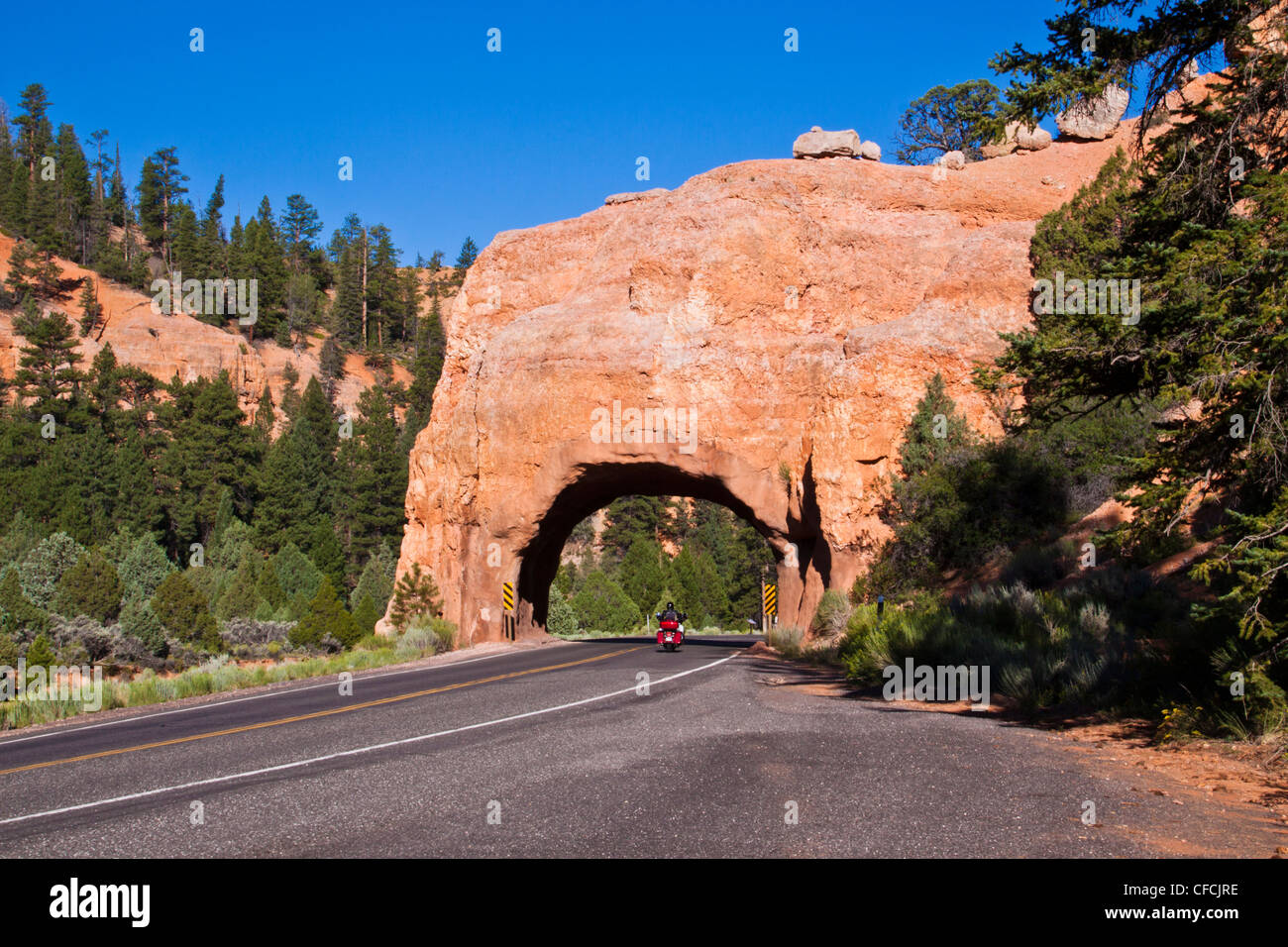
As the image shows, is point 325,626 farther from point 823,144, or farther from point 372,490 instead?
point 372,490

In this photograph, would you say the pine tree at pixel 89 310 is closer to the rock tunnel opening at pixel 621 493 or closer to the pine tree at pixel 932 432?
the rock tunnel opening at pixel 621 493

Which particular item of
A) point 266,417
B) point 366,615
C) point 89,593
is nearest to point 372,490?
point 266,417

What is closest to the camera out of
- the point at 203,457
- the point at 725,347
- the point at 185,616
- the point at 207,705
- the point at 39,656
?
the point at 207,705

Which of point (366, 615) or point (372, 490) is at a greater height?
point (372, 490)

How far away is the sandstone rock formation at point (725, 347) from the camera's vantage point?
90.6ft

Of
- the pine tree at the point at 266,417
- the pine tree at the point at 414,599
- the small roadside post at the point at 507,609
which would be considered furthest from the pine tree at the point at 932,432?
the pine tree at the point at 266,417

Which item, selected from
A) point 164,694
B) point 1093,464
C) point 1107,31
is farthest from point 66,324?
point 1107,31

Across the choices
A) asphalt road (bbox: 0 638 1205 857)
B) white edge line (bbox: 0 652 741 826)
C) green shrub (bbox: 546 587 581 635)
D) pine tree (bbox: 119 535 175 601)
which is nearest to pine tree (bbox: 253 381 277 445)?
pine tree (bbox: 119 535 175 601)

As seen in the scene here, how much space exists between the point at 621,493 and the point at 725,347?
8968 millimetres

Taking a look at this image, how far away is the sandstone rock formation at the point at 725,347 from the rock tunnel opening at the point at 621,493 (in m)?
0.10

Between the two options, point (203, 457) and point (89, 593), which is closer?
point (89, 593)

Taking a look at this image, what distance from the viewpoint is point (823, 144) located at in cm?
3600

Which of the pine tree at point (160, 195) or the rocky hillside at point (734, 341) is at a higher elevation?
the pine tree at point (160, 195)
